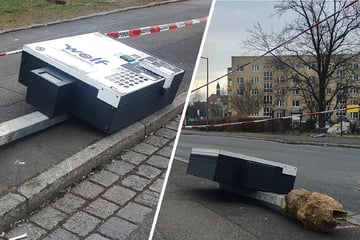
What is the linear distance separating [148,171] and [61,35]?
4468 millimetres

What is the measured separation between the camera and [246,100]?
105 centimetres

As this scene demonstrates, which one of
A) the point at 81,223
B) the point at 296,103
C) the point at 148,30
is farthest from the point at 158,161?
the point at 148,30

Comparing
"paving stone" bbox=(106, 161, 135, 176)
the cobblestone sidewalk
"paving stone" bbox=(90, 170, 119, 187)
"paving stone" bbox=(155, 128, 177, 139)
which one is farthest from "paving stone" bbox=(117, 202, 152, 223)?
"paving stone" bbox=(155, 128, 177, 139)

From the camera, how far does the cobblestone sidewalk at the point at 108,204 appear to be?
2688mm

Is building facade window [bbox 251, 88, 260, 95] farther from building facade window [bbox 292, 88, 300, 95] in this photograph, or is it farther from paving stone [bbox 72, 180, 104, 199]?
paving stone [bbox 72, 180, 104, 199]

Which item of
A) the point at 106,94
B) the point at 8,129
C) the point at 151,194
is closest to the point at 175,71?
the point at 106,94

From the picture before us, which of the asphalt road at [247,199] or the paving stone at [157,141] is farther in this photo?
the paving stone at [157,141]

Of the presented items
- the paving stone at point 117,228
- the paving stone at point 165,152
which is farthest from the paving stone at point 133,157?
the paving stone at point 117,228

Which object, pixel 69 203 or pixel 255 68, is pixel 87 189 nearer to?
pixel 69 203

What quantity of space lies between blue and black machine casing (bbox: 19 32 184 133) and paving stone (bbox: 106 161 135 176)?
0.31 m

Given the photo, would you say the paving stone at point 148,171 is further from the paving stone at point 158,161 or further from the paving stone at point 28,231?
the paving stone at point 28,231

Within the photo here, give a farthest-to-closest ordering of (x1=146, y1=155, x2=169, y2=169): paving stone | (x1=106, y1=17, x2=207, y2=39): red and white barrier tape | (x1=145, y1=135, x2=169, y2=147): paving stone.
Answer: (x1=106, y1=17, x2=207, y2=39): red and white barrier tape < (x1=145, y1=135, x2=169, y2=147): paving stone < (x1=146, y1=155, x2=169, y2=169): paving stone

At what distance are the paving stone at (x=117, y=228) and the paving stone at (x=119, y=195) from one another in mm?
213

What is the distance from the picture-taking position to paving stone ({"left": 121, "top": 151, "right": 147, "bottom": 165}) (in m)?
3.64
